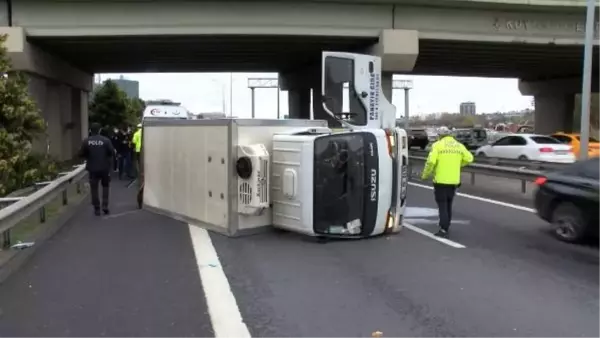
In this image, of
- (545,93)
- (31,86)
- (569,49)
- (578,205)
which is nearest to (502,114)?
(545,93)

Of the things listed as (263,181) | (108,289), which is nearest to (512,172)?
(263,181)

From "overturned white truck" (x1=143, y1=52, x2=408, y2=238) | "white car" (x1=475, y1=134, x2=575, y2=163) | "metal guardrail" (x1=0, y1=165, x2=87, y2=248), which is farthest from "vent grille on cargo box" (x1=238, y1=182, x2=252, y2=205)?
"white car" (x1=475, y1=134, x2=575, y2=163)

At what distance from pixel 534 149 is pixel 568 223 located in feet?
51.2

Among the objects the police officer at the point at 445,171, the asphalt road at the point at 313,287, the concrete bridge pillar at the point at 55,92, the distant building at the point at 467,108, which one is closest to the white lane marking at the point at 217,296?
the asphalt road at the point at 313,287

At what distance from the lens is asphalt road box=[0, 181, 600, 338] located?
538 cm

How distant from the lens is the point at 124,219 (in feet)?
38.7

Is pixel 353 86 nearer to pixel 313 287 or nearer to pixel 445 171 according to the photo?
pixel 445 171

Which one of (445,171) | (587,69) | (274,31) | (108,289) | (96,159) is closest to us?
(108,289)

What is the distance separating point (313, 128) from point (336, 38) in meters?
15.9

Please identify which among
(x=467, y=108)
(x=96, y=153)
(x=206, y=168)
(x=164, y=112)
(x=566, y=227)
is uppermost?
(x=467, y=108)

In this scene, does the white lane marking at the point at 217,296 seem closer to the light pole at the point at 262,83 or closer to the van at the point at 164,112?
the van at the point at 164,112

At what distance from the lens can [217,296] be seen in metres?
6.33

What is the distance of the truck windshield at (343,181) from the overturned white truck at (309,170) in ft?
0.05

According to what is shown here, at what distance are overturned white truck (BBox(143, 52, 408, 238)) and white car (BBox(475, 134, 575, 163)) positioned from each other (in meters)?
15.5
